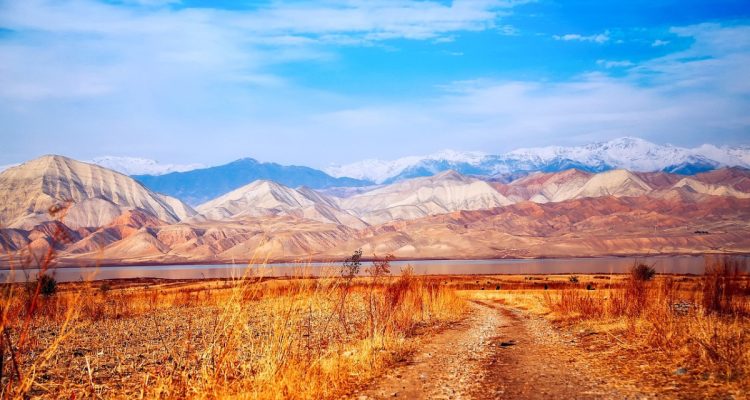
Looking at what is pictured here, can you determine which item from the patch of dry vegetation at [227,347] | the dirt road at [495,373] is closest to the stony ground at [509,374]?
the dirt road at [495,373]

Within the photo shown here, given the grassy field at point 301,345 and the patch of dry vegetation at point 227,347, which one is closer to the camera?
the patch of dry vegetation at point 227,347

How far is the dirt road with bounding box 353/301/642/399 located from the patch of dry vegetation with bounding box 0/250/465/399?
23.1 inches

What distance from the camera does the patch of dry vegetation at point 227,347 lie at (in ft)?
22.8

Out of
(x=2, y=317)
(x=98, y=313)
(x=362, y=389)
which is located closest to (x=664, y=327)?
(x=362, y=389)

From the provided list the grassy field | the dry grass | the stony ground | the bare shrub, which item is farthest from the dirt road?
the bare shrub

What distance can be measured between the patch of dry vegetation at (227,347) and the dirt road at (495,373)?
0.59 m

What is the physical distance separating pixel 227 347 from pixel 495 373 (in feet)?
13.8

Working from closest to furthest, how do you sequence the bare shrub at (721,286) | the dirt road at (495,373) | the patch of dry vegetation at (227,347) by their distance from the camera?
the patch of dry vegetation at (227,347)
the dirt road at (495,373)
the bare shrub at (721,286)

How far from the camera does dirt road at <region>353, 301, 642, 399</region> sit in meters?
7.45

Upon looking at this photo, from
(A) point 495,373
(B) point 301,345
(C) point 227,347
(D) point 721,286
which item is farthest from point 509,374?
(D) point 721,286

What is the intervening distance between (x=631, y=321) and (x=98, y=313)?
18657mm

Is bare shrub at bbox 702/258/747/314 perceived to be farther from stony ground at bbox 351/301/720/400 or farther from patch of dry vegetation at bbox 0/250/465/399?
patch of dry vegetation at bbox 0/250/465/399

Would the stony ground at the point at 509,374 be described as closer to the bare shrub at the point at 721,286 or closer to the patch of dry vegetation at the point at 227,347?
the patch of dry vegetation at the point at 227,347

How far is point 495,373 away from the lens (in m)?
8.87
